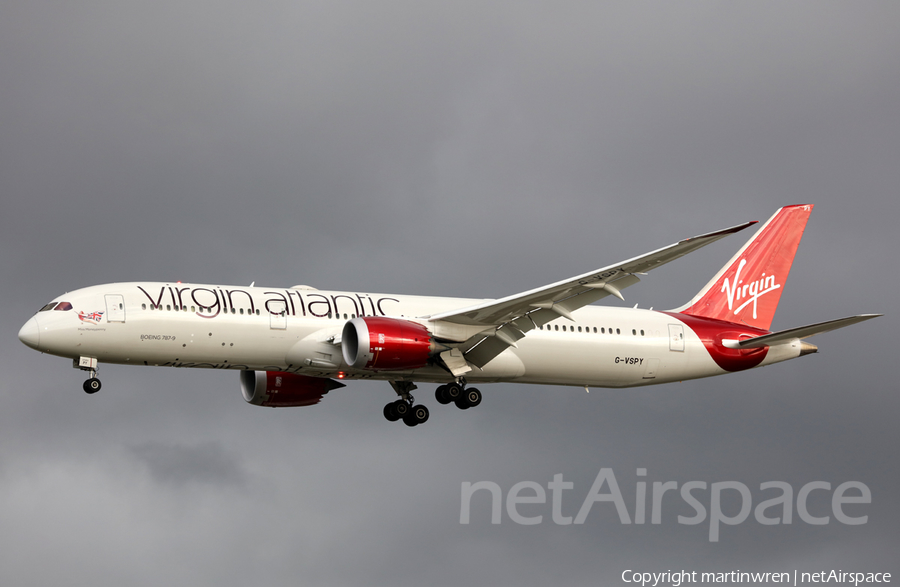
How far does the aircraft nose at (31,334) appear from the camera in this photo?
38.5 metres

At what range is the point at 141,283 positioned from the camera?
4038 cm

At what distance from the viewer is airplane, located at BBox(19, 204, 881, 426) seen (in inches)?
1534

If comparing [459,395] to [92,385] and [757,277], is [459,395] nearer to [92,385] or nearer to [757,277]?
[92,385]

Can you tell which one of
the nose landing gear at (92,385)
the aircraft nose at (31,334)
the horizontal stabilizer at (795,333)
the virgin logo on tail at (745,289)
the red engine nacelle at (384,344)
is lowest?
the nose landing gear at (92,385)

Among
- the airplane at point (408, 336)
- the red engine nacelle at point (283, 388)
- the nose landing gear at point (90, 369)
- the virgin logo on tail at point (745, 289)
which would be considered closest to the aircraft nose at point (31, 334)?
the airplane at point (408, 336)

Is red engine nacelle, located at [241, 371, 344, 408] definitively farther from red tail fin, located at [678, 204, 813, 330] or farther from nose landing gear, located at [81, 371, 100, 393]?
red tail fin, located at [678, 204, 813, 330]

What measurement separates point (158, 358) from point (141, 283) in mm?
2975

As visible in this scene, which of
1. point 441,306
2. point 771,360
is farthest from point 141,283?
point 771,360

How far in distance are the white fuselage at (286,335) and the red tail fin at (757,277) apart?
4.56 m

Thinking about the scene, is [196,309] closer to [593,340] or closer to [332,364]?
[332,364]

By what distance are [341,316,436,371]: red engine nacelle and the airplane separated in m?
0.05

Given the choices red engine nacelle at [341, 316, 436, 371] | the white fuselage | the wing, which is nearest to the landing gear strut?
the white fuselage

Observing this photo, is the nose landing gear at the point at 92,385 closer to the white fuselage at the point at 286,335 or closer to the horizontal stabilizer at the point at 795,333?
the white fuselage at the point at 286,335

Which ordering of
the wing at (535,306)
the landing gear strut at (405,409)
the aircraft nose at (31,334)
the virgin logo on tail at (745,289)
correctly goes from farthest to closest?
the virgin logo on tail at (745,289)
the landing gear strut at (405,409)
the aircraft nose at (31,334)
the wing at (535,306)
